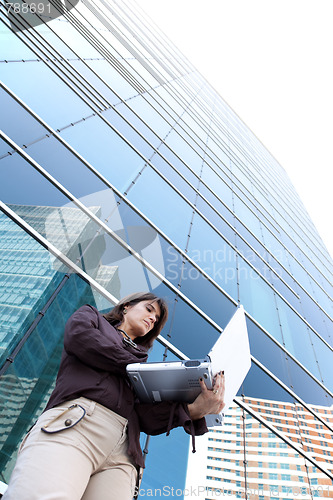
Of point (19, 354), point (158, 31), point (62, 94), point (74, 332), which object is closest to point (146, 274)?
point (19, 354)

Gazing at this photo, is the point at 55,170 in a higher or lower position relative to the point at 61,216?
higher

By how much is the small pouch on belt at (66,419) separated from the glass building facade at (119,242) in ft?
3.66

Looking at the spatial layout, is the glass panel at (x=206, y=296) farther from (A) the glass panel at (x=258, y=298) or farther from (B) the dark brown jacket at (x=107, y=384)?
(B) the dark brown jacket at (x=107, y=384)

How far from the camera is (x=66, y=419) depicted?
5.21 feet

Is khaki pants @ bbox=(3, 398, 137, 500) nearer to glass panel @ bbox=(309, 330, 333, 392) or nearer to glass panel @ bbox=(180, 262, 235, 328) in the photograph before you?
glass panel @ bbox=(180, 262, 235, 328)

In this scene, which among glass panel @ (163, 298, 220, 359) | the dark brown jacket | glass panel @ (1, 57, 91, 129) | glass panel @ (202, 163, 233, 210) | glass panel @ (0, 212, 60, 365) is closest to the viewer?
the dark brown jacket

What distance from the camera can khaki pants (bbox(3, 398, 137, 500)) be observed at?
Answer: 1321 millimetres

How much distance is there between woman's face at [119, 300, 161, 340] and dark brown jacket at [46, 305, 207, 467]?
363 millimetres

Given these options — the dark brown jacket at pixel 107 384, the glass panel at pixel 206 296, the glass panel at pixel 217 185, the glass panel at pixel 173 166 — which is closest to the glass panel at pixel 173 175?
the glass panel at pixel 173 166

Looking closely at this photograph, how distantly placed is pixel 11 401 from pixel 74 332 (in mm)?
1138

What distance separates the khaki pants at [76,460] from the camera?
1.32 metres

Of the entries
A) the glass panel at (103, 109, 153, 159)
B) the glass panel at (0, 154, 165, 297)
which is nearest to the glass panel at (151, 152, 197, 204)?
the glass panel at (103, 109, 153, 159)

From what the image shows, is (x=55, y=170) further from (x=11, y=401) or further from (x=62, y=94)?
(x=11, y=401)

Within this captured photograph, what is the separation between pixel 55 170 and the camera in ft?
15.0
